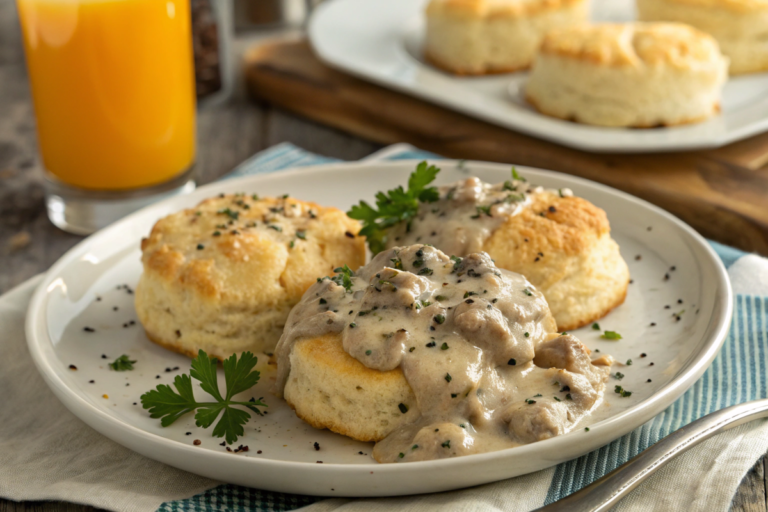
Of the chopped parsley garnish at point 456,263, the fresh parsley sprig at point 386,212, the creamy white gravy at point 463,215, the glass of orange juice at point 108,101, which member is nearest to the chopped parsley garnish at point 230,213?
the fresh parsley sprig at point 386,212

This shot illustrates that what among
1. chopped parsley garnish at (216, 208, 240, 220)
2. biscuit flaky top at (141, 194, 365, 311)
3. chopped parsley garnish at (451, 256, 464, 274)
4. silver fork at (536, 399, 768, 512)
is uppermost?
chopped parsley garnish at (451, 256, 464, 274)

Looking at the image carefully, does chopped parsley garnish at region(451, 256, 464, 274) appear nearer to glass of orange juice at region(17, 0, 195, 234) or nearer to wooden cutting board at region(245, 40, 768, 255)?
wooden cutting board at region(245, 40, 768, 255)

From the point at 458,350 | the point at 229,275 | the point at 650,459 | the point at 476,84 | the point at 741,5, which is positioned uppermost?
the point at 741,5

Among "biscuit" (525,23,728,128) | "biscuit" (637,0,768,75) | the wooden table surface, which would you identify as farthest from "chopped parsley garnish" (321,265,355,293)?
"biscuit" (637,0,768,75)

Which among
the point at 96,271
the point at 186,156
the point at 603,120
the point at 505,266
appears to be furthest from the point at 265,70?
the point at 505,266

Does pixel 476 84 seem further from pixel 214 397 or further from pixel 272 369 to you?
pixel 214 397

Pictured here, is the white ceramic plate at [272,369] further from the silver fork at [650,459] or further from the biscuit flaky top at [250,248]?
the biscuit flaky top at [250,248]

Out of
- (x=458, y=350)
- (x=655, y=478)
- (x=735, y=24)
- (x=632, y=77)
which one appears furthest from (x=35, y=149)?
(x=735, y=24)

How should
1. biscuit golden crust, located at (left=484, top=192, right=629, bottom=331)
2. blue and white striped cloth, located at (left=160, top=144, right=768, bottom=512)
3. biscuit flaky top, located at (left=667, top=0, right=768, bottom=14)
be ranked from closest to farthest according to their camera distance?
blue and white striped cloth, located at (left=160, top=144, right=768, bottom=512) → biscuit golden crust, located at (left=484, top=192, right=629, bottom=331) → biscuit flaky top, located at (left=667, top=0, right=768, bottom=14)
